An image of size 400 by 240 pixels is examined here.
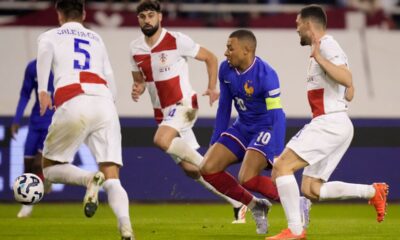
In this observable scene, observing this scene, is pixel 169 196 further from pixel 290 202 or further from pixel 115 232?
pixel 290 202

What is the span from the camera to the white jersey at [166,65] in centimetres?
1278

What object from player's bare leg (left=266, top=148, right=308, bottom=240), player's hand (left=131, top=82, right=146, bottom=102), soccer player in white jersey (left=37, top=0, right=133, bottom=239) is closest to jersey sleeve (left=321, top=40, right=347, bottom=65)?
player's bare leg (left=266, top=148, right=308, bottom=240)

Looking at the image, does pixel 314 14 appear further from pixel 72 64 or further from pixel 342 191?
pixel 72 64

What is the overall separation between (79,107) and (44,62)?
47cm

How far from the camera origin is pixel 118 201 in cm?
928

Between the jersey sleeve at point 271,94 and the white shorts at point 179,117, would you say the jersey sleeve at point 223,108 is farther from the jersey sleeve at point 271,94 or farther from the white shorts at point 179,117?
the white shorts at point 179,117

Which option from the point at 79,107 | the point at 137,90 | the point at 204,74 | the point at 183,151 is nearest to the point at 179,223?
the point at 183,151

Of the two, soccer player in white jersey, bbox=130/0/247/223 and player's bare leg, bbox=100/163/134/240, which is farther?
soccer player in white jersey, bbox=130/0/247/223

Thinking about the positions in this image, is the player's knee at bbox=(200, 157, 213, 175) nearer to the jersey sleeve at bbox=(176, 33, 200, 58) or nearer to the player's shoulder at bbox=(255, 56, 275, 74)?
the player's shoulder at bbox=(255, 56, 275, 74)

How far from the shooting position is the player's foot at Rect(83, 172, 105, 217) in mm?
9125

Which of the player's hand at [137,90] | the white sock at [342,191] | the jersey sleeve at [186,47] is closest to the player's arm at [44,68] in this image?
the white sock at [342,191]

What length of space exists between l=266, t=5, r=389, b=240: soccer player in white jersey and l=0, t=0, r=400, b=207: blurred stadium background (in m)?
6.26

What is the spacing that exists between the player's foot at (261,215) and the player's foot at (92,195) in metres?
2.07

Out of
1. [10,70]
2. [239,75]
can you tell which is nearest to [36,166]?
[10,70]
